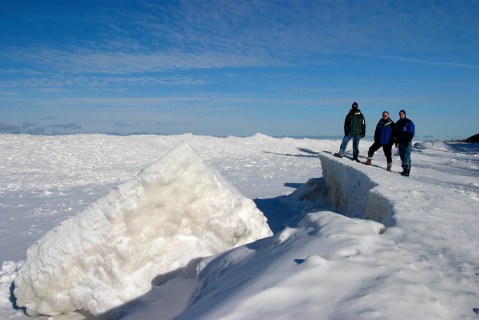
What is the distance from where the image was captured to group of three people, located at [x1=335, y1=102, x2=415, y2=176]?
9297 millimetres

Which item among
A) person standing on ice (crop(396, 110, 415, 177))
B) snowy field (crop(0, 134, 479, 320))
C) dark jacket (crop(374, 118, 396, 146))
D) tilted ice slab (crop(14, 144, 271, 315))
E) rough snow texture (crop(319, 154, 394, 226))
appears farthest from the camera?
dark jacket (crop(374, 118, 396, 146))

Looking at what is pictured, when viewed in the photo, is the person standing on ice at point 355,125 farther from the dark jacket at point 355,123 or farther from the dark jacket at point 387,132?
the dark jacket at point 387,132

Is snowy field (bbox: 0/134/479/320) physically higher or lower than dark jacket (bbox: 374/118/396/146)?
lower

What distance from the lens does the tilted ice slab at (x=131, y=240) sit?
13.8 feet

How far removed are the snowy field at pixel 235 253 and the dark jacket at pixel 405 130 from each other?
1.64 m

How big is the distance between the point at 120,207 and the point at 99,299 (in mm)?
972

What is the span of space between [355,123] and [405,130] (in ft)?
6.40

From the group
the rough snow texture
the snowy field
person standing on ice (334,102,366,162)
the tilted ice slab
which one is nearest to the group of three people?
Result: person standing on ice (334,102,366,162)

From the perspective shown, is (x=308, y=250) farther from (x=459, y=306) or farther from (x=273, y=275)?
(x=459, y=306)

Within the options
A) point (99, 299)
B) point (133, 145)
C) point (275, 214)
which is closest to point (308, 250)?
point (99, 299)

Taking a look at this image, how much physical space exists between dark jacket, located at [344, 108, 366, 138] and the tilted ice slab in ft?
23.6

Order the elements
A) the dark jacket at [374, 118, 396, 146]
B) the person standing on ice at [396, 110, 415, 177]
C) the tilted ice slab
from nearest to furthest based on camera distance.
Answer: the tilted ice slab < the person standing on ice at [396, 110, 415, 177] < the dark jacket at [374, 118, 396, 146]

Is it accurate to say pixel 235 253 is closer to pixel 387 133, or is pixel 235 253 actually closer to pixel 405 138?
pixel 405 138

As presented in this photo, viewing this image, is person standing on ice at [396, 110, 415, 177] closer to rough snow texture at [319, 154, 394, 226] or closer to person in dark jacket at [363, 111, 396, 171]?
person in dark jacket at [363, 111, 396, 171]
